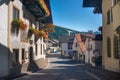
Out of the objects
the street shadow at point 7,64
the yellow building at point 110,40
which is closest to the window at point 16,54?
the street shadow at point 7,64

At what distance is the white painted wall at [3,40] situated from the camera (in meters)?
20.4

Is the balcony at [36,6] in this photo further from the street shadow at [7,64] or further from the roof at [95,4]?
the street shadow at [7,64]

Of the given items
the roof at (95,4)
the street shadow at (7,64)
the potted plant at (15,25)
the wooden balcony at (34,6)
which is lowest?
the street shadow at (7,64)

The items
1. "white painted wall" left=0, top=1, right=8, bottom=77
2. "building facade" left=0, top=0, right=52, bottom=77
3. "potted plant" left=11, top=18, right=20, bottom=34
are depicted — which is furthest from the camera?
"potted plant" left=11, top=18, right=20, bottom=34

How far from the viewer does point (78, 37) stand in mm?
84125

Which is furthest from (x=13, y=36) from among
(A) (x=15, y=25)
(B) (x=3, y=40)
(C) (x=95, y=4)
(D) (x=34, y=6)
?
(C) (x=95, y=4)

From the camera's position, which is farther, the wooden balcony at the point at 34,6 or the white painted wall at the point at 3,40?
the wooden balcony at the point at 34,6

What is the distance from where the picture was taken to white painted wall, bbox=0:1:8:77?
66.8 ft

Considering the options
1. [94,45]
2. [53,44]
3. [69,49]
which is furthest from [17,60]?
[53,44]

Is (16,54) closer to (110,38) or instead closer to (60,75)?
(60,75)

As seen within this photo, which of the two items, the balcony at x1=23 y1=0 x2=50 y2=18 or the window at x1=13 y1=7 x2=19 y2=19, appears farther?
the balcony at x1=23 y1=0 x2=50 y2=18

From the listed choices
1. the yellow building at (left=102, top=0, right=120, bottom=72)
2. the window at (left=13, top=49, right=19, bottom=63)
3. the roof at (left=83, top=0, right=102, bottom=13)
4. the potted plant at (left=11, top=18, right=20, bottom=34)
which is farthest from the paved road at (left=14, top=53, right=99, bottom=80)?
the roof at (left=83, top=0, right=102, bottom=13)

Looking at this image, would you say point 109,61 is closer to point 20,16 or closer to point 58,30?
point 20,16

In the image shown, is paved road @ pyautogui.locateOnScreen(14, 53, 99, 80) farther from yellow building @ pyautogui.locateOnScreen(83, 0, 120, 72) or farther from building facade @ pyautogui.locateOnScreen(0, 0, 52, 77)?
yellow building @ pyautogui.locateOnScreen(83, 0, 120, 72)
